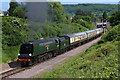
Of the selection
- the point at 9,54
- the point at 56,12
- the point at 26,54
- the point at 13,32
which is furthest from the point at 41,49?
the point at 56,12

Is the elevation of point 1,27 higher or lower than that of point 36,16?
lower

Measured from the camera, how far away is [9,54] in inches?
1073

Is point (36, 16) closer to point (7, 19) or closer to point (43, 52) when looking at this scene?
point (7, 19)

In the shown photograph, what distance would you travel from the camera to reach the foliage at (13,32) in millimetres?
30250

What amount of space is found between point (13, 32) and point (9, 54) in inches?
219

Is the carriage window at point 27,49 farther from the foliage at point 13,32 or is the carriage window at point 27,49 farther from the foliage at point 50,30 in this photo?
the foliage at point 50,30

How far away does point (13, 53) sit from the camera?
28062 millimetres

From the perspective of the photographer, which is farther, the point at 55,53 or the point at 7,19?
the point at 7,19

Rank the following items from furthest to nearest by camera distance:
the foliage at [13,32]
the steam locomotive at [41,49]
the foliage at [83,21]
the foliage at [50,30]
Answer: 1. the foliage at [83,21]
2. the foliage at [50,30]
3. the foliage at [13,32]
4. the steam locomotive at [41,49]

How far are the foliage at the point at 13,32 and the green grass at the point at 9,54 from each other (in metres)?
1.38

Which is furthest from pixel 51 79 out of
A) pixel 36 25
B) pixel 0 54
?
pixel 36 25

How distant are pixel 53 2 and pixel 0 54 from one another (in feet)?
130

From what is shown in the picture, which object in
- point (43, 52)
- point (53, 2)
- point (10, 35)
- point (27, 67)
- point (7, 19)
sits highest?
point (53, 2)

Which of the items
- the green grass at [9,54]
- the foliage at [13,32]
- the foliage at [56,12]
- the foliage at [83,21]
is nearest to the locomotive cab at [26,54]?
the green grass at [9,54]
